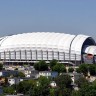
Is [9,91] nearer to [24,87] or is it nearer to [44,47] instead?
[24,87]

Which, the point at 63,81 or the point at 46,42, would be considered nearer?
the point at 63,81

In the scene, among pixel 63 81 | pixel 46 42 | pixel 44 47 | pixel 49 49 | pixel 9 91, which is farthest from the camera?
pixel 46 42

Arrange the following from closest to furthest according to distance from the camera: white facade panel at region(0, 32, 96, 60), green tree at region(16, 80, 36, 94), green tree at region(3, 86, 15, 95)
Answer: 1. green tree at region(3, 86, 15, 95)
2. green tree at region(16, 80, 36, 94)
3. white facade panel at region(0, 32, 96, 60)

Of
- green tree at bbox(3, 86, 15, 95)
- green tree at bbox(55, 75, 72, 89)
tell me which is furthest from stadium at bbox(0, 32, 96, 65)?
green tree at bbox(3, 86, 15, 95)

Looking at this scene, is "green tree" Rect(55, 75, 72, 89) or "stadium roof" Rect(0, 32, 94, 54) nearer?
"green tree" Rect(55, 75, 72, 89)

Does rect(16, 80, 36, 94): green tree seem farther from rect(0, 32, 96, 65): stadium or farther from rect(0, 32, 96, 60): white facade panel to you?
rect(0, 32, 96, 60): white facade panel

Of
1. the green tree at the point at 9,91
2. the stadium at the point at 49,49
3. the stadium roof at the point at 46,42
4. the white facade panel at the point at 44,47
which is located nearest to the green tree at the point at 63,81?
the green tree at the point at 9,91

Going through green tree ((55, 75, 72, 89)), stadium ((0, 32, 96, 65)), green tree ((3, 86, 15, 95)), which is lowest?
stadium ((0, 32, 96, 65))

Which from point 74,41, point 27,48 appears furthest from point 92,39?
point 27,48

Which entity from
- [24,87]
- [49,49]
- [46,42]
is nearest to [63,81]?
[24,87]

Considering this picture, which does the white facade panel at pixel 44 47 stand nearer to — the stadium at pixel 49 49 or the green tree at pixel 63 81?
the stadium at pixel 49 49
